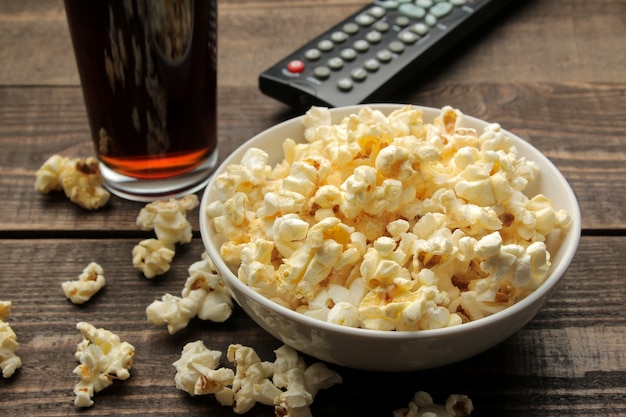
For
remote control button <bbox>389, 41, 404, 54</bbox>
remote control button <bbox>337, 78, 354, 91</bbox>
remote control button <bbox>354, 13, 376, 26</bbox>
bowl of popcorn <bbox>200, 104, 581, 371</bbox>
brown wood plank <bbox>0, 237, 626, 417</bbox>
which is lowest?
brown wood plank <bbox>0, 237, 626, 417</bbox>

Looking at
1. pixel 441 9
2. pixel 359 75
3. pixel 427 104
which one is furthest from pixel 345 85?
pixel 441 9

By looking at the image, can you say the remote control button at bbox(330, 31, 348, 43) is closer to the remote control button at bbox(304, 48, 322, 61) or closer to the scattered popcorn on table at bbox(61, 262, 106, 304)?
the remote control button at bbox(304, 48, 322, 61)

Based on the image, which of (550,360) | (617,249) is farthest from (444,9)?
(550,360)

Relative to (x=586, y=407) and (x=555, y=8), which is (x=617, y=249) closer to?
(x=586, y=407)

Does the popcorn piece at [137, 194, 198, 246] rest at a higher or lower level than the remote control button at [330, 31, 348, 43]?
lower

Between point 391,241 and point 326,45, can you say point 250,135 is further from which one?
point 391,241

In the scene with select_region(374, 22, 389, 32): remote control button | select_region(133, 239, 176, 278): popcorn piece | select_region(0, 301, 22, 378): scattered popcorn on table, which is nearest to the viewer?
select_region(0, 301, 22, 378): scattered popcorn on table

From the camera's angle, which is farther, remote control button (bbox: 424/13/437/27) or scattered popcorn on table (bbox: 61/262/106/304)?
remote control button (bbox: 424/13/437/27)

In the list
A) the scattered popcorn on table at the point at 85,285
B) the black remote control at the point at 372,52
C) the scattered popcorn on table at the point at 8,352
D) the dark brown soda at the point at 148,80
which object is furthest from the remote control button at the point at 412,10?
the scattered popcorn on table at the point at 8,352

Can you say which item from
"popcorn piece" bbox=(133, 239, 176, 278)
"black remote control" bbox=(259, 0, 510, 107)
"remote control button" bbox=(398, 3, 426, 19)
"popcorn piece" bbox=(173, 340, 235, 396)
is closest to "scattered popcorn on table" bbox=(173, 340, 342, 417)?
"popcorn piece" bbox=(173, 340, 235, 396)
